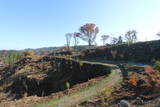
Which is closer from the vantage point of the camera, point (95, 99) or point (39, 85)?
point (95, 99)

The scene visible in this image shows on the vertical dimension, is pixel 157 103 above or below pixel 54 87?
above

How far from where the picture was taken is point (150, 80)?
10.4 m

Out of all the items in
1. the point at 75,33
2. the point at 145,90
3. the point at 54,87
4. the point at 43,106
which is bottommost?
the point at 54,87

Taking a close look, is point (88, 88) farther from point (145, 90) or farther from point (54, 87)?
point (54, 87)

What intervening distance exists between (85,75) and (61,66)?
7419mm

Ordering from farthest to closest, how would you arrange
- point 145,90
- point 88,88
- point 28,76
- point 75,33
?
point 75,33 < point 28,76 < point 88,88 < point 145,90

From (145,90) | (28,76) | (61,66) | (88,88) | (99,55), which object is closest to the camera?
(145,90)

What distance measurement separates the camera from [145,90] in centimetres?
1032

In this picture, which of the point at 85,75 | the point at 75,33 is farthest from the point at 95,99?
the point at 75,33

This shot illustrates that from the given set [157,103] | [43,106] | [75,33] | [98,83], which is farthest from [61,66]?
[75,33]

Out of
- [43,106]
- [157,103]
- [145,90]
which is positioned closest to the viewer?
[157,103]

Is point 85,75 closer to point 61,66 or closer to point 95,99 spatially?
point 61,66

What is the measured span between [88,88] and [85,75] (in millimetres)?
9260

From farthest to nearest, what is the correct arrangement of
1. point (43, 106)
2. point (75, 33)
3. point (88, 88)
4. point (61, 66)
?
point (75, 33), point (61, 66), point (88, 88), point (43, 106)
